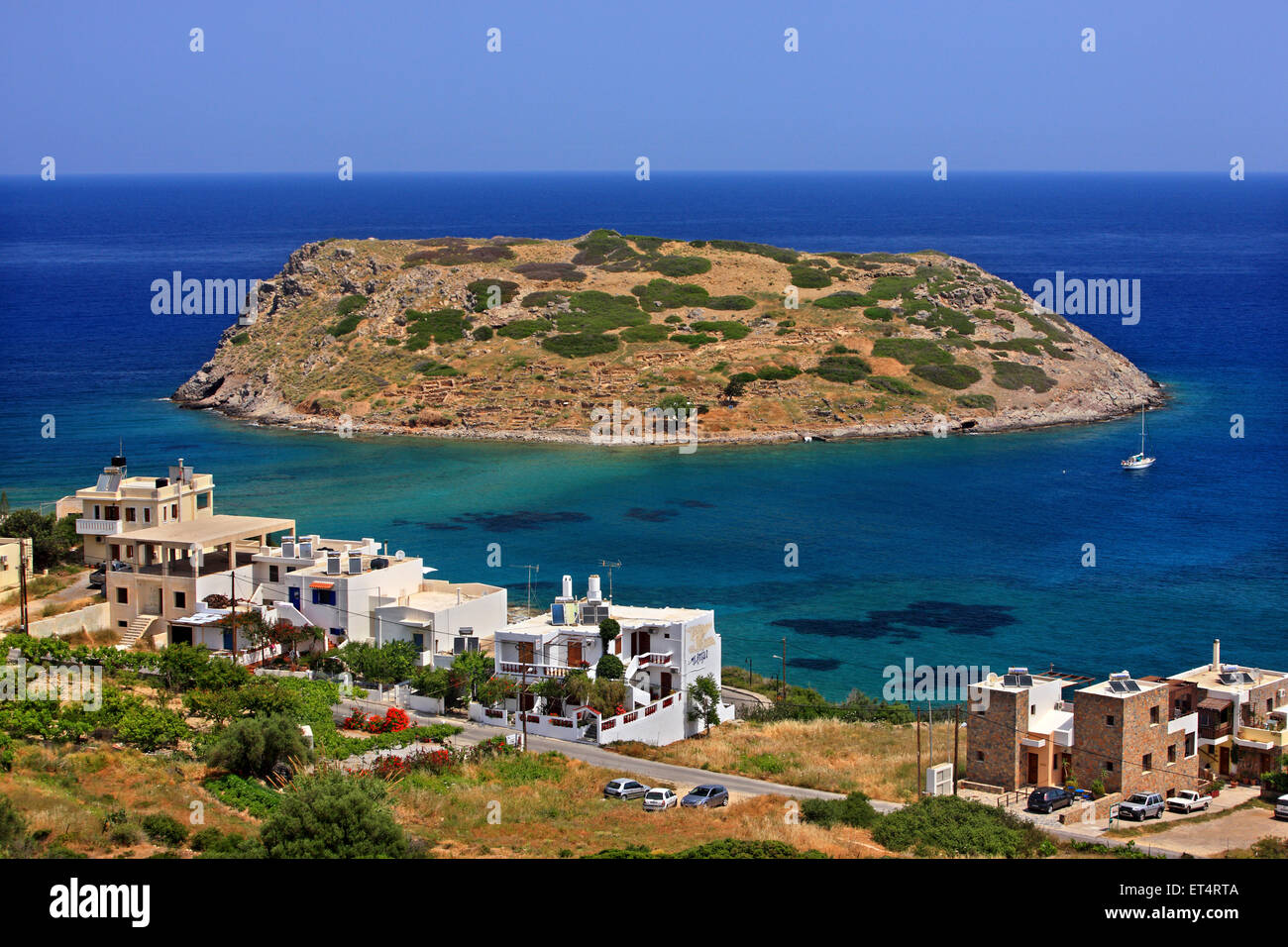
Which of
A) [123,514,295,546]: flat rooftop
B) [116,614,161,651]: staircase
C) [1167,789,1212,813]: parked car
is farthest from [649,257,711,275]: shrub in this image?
[1167,789,1212,813]: parked car

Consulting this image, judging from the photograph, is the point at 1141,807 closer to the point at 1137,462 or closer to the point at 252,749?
the point at 252,749

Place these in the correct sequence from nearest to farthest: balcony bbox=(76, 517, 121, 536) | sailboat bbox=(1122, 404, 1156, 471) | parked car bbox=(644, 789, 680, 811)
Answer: parked car bbox=(644, 789, 680, 811)
balcony bbox=(76, 517, 121, 536)
sailboat bbox=(1122, 404, 1156, 471)

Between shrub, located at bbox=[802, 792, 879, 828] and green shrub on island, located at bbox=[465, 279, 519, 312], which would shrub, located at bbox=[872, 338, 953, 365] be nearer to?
green shrub on island, located at bbox=[465, 279, 519, 312]

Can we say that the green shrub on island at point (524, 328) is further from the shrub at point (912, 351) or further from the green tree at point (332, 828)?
the green tree at point (332, 828)

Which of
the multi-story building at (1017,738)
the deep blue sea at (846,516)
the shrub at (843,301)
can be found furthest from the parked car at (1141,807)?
the shrub at (843,301)
